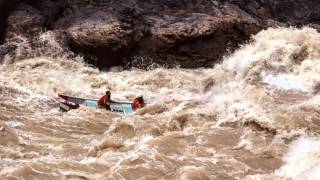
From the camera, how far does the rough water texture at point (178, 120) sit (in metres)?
10.3

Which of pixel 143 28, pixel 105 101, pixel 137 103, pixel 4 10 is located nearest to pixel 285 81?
pixel 137 103

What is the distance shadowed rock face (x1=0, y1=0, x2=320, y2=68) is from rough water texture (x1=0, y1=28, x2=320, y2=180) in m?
0.59

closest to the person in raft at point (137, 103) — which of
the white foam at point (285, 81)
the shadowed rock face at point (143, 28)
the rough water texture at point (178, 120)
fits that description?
the rough water texture at point (178, 120)

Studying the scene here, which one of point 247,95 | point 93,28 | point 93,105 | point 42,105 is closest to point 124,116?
point 93,105

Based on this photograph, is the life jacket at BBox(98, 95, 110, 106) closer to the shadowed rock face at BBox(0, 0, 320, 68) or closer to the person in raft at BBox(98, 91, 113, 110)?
the person in raft at BBox(98, 91, 113, 110)

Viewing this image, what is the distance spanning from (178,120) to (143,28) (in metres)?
7.18

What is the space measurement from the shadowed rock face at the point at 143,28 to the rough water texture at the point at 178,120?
0.59m

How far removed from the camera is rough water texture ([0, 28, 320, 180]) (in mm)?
10297

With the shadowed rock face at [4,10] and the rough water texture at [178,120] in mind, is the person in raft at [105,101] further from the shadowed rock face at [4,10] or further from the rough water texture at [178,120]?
the shadowed rock face at [4,10]

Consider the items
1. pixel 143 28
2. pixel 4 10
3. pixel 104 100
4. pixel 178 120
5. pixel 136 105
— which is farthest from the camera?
pixel 4 10

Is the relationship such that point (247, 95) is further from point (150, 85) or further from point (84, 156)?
point (84, 156)

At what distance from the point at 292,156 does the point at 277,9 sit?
11440 millimetres

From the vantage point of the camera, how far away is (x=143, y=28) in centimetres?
1952

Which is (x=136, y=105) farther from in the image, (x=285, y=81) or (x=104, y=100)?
(x=285, y=81)
